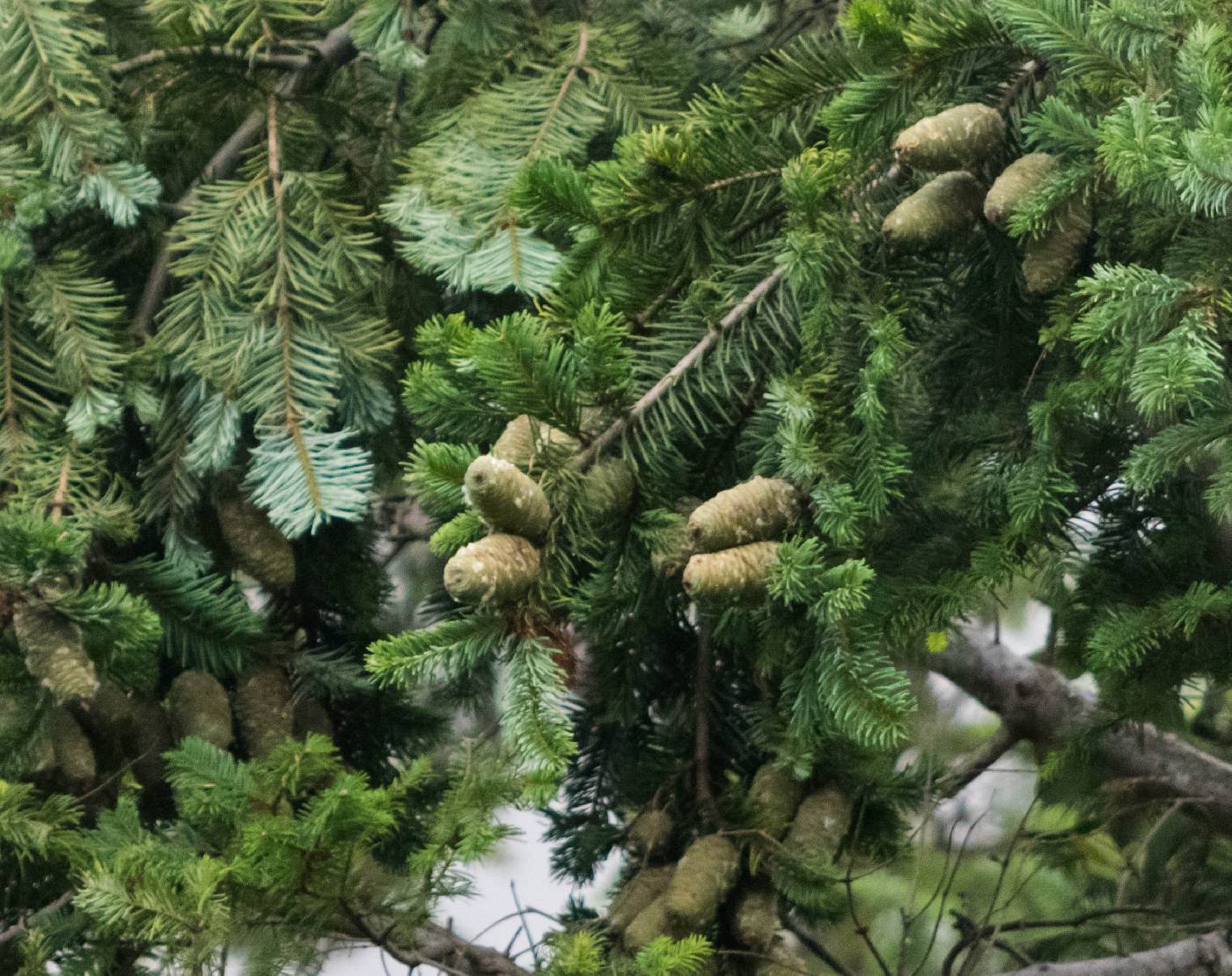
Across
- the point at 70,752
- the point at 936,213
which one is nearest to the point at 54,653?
the point at 70,752

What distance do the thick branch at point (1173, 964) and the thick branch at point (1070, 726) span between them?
105 millimetres

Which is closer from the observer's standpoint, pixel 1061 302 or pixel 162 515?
pixel 1061 302

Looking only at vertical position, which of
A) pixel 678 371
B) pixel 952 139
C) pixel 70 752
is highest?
pixel 952 139

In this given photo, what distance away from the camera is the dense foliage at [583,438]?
0.62 metres

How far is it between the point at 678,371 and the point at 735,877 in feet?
1.08

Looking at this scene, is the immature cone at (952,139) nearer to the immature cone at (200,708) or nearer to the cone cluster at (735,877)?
the cone cluster at (735,877)

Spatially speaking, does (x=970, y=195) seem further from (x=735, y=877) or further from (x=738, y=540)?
(x=735, y=877)

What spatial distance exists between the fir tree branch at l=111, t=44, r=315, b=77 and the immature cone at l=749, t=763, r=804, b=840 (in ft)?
1.92

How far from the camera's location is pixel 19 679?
766mm

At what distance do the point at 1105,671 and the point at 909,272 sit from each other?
29cm

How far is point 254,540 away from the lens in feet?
2.91

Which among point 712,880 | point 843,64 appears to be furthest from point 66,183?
point 712,880

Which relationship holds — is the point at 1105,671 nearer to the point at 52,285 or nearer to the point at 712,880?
the point at 712,880

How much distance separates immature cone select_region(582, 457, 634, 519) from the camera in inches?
25.4
